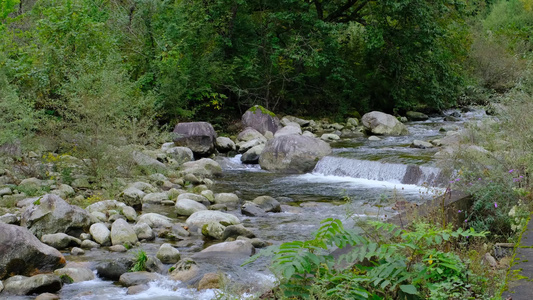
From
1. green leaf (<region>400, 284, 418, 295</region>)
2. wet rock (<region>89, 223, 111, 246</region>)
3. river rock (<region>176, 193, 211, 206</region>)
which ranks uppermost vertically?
green leaf (<region>400, 284, 418, 295</region>)

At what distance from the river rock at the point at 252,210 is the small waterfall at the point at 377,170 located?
12.3 feet

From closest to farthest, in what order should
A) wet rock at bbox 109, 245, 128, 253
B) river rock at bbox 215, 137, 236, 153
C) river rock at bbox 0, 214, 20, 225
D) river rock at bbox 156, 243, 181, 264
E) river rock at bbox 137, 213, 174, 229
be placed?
river rock at bbox 156, 243, 181, 264, wet rock at bbox 109, 245, 128, 253, river rock at bbox 0, 214, 20, 225, river rock at bbox 137, 213, 174, 229, river rock at bbox 215, 137, 236, 153

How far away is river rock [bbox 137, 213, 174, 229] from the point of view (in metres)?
8.05

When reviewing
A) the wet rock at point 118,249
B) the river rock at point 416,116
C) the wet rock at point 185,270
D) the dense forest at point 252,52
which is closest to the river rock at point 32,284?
the wet rock at point 185,270

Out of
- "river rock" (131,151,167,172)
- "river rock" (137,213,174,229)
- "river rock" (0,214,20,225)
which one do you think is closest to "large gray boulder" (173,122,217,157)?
"river rock" (131,151,167,172)

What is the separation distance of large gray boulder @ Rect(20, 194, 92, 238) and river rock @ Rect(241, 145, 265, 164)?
733 centimetres

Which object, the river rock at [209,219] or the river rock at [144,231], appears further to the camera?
the river rock at [209,219]

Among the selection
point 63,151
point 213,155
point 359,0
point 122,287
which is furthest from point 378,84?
point 122,287

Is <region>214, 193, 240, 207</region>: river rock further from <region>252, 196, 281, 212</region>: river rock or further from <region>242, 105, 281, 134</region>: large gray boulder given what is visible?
<region>242, 105, 281, 134</region>: large gray boulder

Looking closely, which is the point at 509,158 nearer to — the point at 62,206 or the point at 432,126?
the point at 62,206

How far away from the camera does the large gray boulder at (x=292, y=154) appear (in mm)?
13367

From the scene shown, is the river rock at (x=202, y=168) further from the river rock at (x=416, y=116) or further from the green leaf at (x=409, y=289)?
the river rock at (x=416, y=116)

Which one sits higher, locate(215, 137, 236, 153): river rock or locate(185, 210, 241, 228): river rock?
locate(185, 210, 241, 228): river rock

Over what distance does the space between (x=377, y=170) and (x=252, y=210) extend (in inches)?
165
